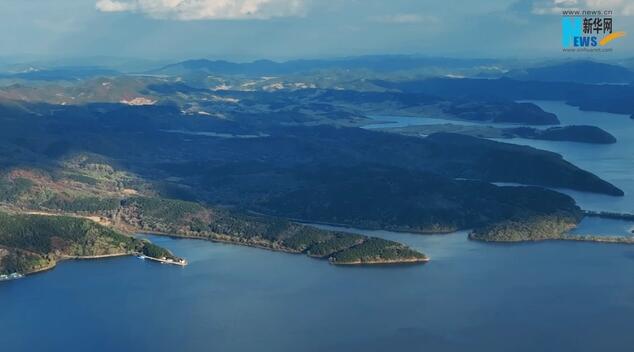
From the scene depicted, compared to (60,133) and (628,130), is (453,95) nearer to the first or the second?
(628,130)

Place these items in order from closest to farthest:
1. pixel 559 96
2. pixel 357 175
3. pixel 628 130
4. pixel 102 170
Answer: pixel 357 175 < pixel 102 170 < pixel 628 130 < pixel 559 96

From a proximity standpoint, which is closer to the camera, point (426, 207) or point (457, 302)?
point (457, 302)

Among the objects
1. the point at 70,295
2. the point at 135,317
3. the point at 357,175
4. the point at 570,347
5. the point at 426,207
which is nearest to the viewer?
the point at 570,347

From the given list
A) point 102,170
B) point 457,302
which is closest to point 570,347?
point 457,302

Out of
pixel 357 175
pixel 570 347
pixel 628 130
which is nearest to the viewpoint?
pixel 570 347

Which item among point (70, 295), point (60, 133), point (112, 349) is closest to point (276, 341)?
point (112, 349)

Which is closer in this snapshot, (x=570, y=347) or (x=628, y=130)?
(x=570, y=347)

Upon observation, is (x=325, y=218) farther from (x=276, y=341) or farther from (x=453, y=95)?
(x=453, y=95)

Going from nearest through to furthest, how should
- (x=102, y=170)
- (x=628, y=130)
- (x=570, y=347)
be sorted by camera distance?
1. (x=570, y=347)
2. (x=102, y=170)
3. (x=628, y=130)
